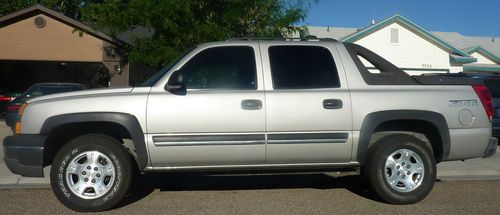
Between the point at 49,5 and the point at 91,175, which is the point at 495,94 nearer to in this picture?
the point at 91,175

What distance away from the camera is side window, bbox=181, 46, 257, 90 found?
20.2ft

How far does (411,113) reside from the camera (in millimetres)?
6227

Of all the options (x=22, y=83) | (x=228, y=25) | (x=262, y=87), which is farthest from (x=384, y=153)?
(x=22, y=83)

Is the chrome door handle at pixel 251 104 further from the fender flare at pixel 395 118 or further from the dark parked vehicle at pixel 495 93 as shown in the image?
the dark parked vehicle at pixel 495 93

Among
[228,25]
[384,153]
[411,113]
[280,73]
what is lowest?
[384,153]

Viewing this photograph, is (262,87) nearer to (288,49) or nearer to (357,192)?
(288,49)

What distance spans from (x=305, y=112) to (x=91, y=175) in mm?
2354

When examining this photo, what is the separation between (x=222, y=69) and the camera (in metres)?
6.38

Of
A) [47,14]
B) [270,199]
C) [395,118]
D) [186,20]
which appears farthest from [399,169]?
[47,14]

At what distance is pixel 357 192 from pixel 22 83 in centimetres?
2307

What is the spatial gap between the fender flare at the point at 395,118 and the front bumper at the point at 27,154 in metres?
3.36

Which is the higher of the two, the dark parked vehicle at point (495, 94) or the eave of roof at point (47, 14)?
the eave of roof at point (47, 14)

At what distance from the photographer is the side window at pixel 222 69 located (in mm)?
6145

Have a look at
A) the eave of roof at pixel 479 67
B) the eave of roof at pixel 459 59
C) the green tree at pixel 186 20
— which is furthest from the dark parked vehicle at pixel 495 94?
the eave of roof at pixel 479 67
